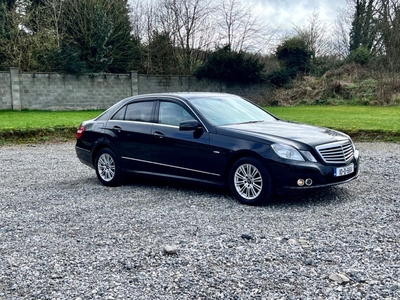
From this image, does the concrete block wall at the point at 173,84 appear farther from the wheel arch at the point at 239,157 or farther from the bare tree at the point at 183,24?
the wheel arch at the point at 239,157

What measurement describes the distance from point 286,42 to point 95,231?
1245 inches

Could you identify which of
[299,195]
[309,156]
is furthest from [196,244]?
[299,195]

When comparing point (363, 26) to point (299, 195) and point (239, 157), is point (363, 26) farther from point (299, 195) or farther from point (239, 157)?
point (239, 157)

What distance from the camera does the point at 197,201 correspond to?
6.12m

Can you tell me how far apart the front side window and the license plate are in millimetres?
2315

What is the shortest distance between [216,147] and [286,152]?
1.06m

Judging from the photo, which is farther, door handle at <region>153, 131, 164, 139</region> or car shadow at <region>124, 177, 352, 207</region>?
door handle at <region>153, 131, 164, 139</region>

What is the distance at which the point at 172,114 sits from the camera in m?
6.87

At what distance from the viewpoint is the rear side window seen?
23.6 feet

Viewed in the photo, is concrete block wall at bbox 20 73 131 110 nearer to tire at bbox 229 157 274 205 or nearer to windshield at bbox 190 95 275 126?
windshield at bbox 190 95 275 126

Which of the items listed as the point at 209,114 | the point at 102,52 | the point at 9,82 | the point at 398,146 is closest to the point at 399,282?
the point at 209,114

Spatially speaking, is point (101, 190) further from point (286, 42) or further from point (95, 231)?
point (286, 42)

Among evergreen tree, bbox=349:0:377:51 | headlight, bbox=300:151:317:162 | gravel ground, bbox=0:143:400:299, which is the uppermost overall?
evergreen tree, bbox=349:0:377:51

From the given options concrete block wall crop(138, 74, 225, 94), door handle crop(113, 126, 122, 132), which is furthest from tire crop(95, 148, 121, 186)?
concrete block wall crop(138, 74, 225, 94)
